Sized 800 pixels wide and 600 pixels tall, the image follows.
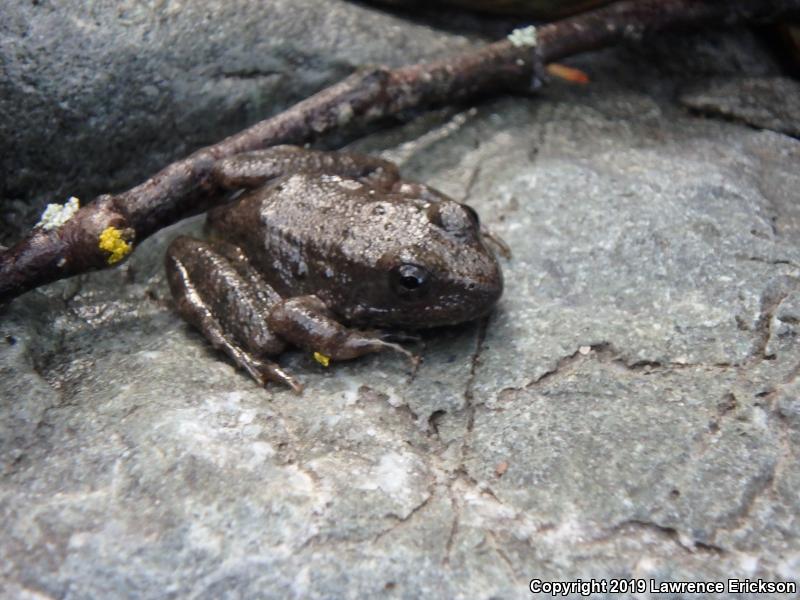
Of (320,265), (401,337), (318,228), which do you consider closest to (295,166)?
(318,228)

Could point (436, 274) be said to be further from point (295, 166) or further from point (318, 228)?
point (295, 166)

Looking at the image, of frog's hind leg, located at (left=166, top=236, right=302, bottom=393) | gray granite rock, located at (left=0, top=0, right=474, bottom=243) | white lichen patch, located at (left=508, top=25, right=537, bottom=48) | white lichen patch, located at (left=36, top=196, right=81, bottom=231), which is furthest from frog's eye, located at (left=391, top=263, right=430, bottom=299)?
white lichen patch, located at (left=508, top=25, right=537, bottom=48)

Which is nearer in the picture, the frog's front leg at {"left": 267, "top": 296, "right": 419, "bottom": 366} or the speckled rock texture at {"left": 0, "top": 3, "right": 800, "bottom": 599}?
the speckled rock texture at {"left": 0, "top": 3, "right": 800, "bottom": 599}

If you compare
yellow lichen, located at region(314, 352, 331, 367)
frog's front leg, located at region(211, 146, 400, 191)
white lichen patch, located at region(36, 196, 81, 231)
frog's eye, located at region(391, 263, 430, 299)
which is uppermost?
white lichen patch, located at region(36, 196, 81, 231)

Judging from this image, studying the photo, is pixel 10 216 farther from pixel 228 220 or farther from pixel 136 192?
pixel 228 220

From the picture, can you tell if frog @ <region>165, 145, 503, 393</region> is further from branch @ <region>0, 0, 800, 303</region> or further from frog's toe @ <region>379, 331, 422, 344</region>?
branch @ <region>0, 0, 800, 303</region>

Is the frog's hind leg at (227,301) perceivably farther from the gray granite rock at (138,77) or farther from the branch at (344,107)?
the gray granite rock at (138,77)
